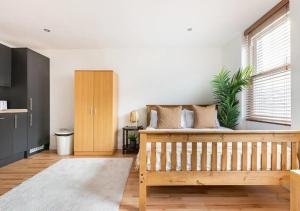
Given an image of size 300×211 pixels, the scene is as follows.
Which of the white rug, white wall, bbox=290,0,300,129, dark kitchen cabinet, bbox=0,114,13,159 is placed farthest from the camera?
dark kitchen cabinet, bbox=0,114,13,159

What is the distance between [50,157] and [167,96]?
2.70 metres

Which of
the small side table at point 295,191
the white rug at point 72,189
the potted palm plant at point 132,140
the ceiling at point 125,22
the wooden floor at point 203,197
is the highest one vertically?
the ceiling at point 125,22

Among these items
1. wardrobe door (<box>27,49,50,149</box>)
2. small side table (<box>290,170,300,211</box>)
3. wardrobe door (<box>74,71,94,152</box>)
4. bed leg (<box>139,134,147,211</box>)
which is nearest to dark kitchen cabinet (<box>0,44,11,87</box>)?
wardrobe door (<box>27,49,50,149</box>)

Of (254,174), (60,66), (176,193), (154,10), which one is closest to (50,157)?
Result: (60,66)

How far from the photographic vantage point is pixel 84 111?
3793 millimetres

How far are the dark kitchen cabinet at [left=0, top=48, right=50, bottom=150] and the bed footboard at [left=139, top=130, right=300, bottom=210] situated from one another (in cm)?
294

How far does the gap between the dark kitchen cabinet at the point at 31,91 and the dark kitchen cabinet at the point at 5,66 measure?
0.25 ft

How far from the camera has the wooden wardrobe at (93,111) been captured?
379 cm

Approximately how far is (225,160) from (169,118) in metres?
1.66

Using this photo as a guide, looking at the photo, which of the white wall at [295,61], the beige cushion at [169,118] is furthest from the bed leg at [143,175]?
the white wall at [295,61]

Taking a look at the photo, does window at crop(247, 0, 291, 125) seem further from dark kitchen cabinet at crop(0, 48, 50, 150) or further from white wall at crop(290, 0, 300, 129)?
dark kitchen cabinet at crop(0, 48, 50, 150)

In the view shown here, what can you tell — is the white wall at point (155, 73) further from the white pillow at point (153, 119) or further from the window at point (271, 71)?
the window at point (271, 71)

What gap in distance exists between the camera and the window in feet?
7.95

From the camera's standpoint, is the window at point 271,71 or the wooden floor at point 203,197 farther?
the window at point 271,71
